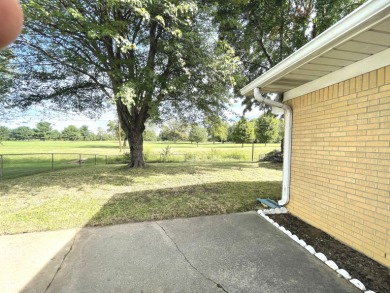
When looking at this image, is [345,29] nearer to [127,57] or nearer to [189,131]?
[127,57]

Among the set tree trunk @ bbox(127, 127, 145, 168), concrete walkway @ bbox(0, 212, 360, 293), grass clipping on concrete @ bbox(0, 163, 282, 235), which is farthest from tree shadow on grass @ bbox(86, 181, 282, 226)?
tree trunk @ bbox(127, 127, 145, 168)

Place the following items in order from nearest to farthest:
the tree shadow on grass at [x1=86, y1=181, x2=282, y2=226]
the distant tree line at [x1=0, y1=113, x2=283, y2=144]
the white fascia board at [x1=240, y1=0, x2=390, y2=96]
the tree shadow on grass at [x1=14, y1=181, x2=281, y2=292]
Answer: the white fascia board at [x1=240, y1=0, x2=390, y2=96] → the tree shadow on grass at [x1=14, y1=181, x2=281, y2=292] → the tree shadow on grass at [x1=86, y1=181, x2=282, y2=226] → the distant tree line at [x1=0, y1=113, x2=283, y2=144]

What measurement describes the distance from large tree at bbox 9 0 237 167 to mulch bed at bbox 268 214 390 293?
188 inches

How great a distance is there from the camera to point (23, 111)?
915cm

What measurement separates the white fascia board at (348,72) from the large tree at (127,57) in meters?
3.09

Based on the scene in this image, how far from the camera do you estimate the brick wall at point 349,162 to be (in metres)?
2.52

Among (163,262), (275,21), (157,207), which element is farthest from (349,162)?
Result: (275,21)

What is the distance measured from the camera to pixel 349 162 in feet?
9.74

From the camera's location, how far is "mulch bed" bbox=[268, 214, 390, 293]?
7.40 feet

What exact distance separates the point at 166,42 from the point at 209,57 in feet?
4.36

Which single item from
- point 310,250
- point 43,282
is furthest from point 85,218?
point 310,250

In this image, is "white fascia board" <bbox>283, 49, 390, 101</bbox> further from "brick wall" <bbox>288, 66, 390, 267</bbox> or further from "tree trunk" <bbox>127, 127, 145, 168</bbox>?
"tree trunk" <bbox>127, 127, 145, 168</bbox>

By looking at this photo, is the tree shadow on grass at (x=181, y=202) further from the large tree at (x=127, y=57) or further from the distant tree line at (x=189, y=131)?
the distant tree line at (x=189, y=131)

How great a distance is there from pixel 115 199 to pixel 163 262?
3018 mm
